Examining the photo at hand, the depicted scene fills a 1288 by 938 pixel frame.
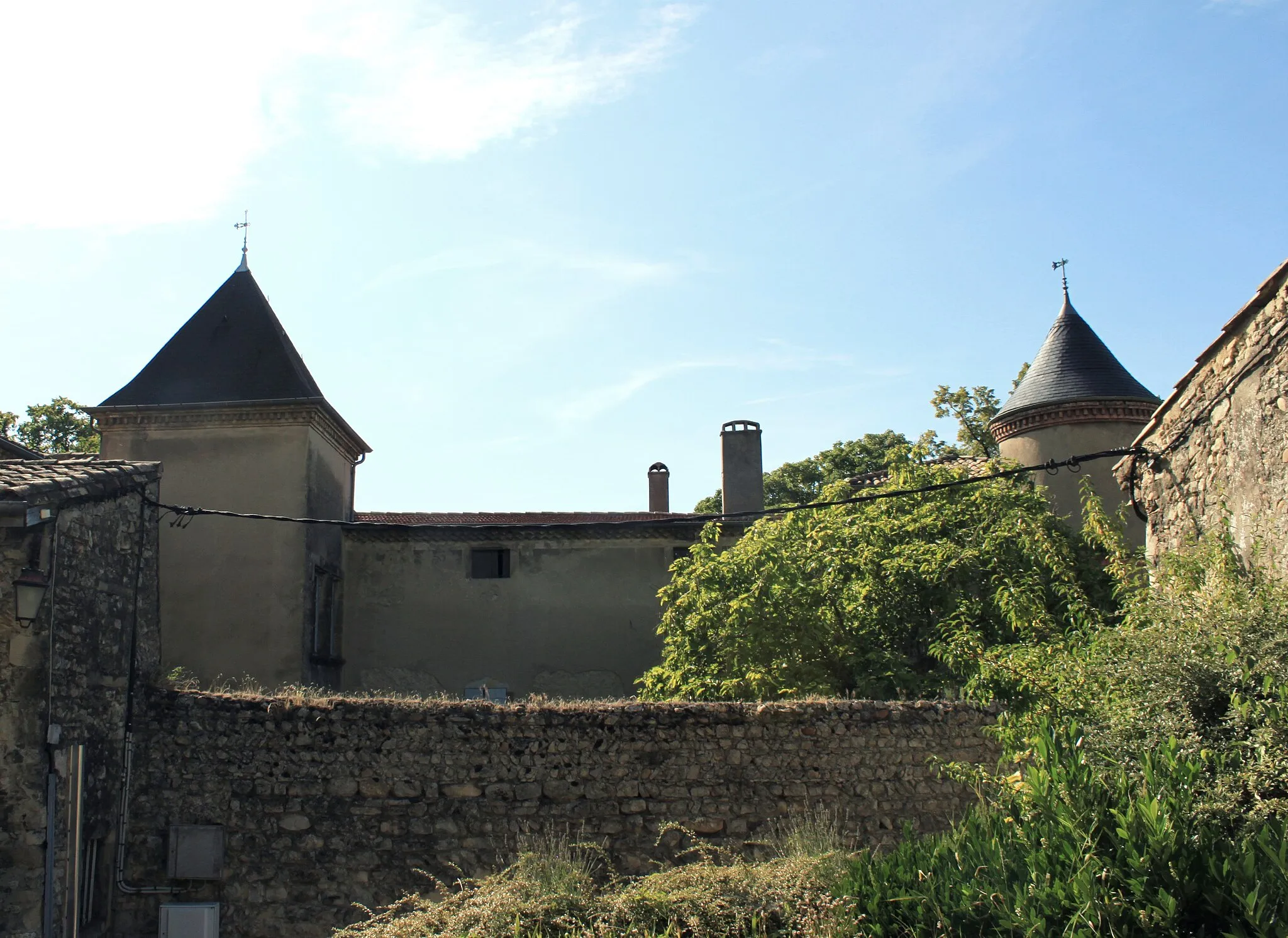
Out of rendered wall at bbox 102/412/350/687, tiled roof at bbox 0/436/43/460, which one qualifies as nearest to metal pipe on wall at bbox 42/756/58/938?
tiled roof at bbox 0/436/43/460

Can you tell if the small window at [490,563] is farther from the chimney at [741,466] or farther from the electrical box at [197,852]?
the electrical box at [197,852]

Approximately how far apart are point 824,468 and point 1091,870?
29.5 meters

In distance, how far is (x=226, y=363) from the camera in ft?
64.1

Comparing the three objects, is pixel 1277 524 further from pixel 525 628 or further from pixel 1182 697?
pixel 525 628

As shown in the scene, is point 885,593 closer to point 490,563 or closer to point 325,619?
point 490,563

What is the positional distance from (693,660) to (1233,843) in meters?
10.2

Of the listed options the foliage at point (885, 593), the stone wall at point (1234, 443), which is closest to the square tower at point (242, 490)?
the foliage at point (885, 593)

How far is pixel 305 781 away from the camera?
9.46 meters

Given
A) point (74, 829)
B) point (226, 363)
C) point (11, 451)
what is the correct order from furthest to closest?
point (226, 363), point (11, 451), point (74, 829)

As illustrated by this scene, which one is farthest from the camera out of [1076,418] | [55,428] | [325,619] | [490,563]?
[55,428]

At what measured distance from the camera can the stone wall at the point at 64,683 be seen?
8.34 m

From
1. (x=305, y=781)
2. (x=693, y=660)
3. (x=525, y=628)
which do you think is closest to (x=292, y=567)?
(x=525, y=628)

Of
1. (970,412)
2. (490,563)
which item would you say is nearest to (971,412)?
(970,412)

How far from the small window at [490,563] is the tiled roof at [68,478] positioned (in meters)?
Result: 9.64
